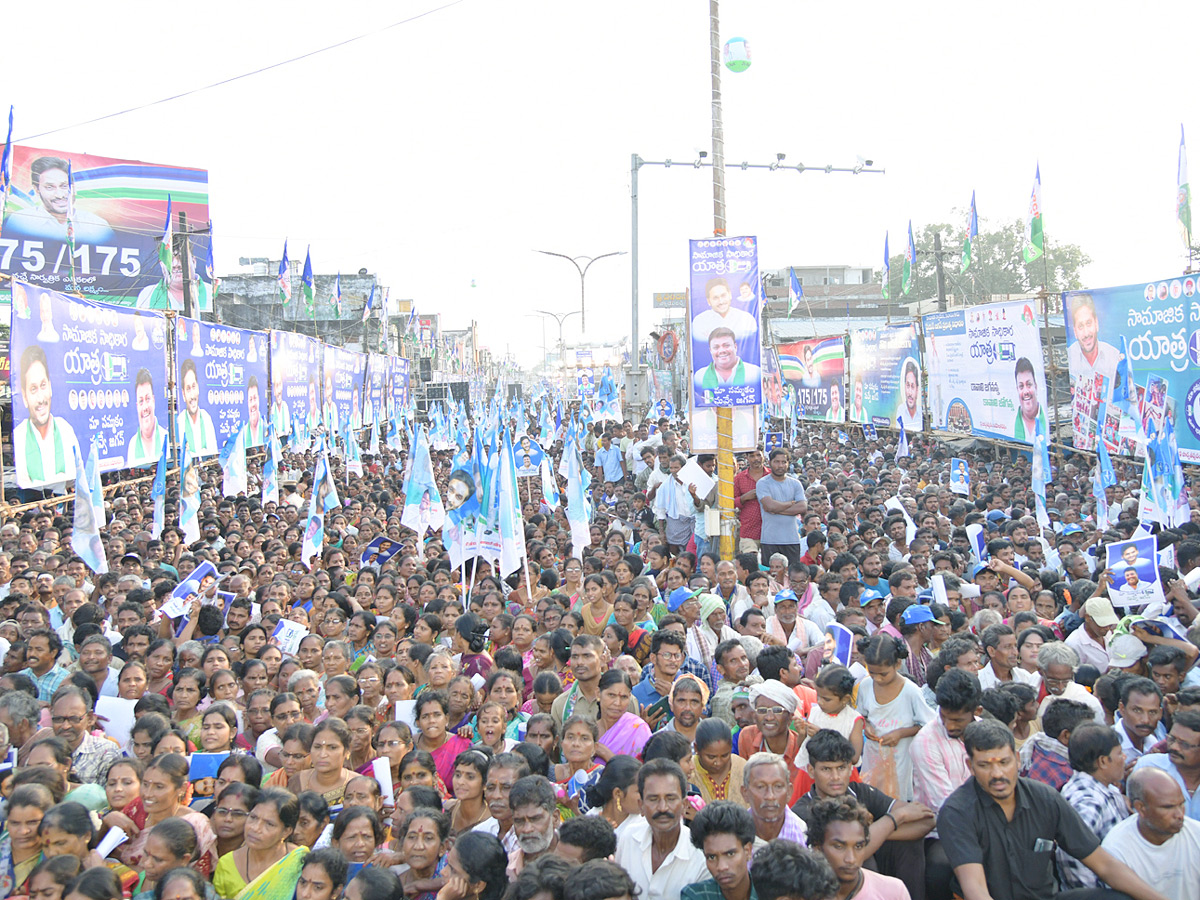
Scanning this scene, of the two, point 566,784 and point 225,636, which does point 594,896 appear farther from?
point 225,636

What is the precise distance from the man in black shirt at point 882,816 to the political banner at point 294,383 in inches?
694

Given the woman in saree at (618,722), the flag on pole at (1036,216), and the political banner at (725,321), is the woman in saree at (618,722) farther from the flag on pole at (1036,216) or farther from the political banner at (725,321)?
the flag on pole at (1036,216)

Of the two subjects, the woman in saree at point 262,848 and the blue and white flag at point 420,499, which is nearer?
the woman in saree at point 262,848

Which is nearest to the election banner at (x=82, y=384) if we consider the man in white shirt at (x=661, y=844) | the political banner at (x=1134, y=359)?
the man in white shirt at (x=661, y=844)

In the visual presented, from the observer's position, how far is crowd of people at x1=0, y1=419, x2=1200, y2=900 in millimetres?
3723

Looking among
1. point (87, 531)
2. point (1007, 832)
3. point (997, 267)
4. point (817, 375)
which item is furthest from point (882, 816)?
point (997, 267)

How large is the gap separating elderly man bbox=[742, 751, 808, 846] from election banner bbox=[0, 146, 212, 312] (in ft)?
88.9

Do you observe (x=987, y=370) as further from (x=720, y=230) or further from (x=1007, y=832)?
(x=1007, y=832)

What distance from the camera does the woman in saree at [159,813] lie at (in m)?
4.42

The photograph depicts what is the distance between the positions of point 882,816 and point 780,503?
585 centimetres

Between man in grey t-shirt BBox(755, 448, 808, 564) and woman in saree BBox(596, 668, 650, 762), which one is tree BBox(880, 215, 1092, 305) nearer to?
man in grey t-shirt BBox(755, 448, 808, 564)

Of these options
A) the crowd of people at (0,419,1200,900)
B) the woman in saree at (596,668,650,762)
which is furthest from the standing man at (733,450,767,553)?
the woman in saree at (596,668,650,762)

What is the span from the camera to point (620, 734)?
505 centimetres

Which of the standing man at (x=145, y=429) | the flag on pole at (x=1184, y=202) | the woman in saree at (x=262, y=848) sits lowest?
the woman in saree at (x=262, y=848)
